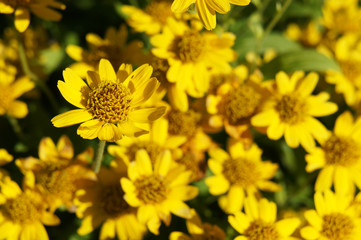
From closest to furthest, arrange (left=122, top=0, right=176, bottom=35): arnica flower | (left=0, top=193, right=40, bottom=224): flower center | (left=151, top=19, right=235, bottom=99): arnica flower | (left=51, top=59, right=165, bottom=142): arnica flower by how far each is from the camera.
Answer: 1. (left=51, top=59, right=165, bottom=142): arnica flower
2. (left=0, top=193, right=40, bottom=224): flower center
3. (left=151, top=19, right=235, bottom=99): arnica flower
4. (left=122, top=0, right=176, bottom=35): arnica flower

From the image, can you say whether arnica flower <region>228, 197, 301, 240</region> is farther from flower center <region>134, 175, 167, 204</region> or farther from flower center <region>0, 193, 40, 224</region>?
flower center <region>0, 193, 40, 224</region>

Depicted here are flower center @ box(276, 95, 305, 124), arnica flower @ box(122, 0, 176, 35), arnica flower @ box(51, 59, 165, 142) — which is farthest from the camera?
arnica flower @ box(122, 0, 176, 35)

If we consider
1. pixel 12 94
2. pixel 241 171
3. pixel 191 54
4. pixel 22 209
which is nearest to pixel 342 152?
pixel 241 171

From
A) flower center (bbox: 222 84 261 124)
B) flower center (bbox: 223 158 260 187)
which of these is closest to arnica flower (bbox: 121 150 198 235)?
flower center (bbox: 223 158 260 187)

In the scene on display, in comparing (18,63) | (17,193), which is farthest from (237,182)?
(18,63)

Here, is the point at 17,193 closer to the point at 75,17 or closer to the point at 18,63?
the point at 18,63

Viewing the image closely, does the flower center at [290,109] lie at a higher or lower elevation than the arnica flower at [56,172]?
higher

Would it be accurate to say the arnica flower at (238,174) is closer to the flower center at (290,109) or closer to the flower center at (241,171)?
the flower center at (241,171)

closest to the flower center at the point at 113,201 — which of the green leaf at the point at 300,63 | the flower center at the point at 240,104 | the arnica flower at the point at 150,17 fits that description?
the flower center at the point at 240,104
